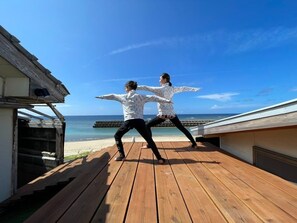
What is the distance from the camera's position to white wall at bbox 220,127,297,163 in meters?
2.99

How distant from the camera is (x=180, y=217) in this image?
1.83 meters

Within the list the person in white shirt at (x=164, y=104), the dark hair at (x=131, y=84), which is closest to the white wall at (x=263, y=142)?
the person in white shirt at (x=164, y=104)

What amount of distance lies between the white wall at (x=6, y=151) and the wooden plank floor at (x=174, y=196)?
1.51 m

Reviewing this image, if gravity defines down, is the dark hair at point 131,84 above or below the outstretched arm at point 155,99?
above

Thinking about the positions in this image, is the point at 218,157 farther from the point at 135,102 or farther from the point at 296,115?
the point at 296,115

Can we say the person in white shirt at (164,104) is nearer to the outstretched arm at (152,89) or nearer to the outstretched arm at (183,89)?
the outstretched arm at (152,89)

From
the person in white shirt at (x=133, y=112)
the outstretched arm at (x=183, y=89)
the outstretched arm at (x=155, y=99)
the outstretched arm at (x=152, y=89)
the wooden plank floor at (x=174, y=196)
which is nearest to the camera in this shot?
the wooden plank floor at (x=174, y=196)

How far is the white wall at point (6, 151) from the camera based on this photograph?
3637 mm

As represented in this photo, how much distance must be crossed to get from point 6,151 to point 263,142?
4396 mm

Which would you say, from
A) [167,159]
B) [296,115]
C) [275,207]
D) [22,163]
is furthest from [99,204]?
[22,163]

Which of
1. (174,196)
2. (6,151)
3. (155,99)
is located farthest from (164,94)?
(6,151)

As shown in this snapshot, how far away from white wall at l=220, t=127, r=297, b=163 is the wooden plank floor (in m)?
0.50

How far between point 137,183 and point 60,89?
2.60 metres

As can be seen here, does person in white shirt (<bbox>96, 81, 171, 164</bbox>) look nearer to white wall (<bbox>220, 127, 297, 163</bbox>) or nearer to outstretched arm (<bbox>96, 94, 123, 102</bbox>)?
outstretched arm (<bbox>96, 94, 123, 102</bbox>)
